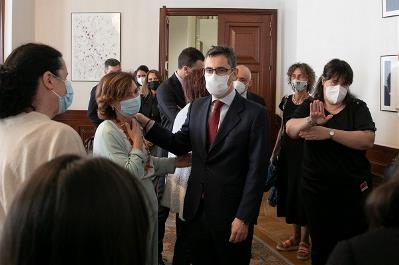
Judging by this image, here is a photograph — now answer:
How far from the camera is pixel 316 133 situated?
2861mm

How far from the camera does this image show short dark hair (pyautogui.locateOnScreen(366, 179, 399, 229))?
3.44 ft

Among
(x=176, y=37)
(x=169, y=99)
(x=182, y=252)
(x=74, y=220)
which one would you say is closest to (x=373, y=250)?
(x=74, y=220)

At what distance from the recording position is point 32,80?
1.63m

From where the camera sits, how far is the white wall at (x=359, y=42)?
3.69m

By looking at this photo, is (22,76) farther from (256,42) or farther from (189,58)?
(256,42)

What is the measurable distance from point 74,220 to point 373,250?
661 mm

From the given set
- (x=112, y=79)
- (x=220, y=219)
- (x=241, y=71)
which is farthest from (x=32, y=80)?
(x=241, y=71)

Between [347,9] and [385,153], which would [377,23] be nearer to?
[347,9]

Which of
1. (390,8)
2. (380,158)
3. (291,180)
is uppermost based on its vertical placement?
(390,8)

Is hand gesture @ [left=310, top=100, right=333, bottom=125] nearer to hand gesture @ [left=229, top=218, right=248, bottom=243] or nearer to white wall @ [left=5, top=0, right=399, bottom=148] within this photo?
hand gesture @ [left=229, top=218, right=248, bottom=243]

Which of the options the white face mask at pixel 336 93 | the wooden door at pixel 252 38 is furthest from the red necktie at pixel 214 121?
the wooden door at pixel 252 38

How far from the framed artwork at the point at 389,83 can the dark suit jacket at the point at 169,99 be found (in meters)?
1.57

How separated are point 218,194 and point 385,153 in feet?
6.28

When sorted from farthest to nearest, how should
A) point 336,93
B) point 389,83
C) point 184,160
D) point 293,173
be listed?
point 293,173 → point 389,83 → point 336,93 → point 184,160
